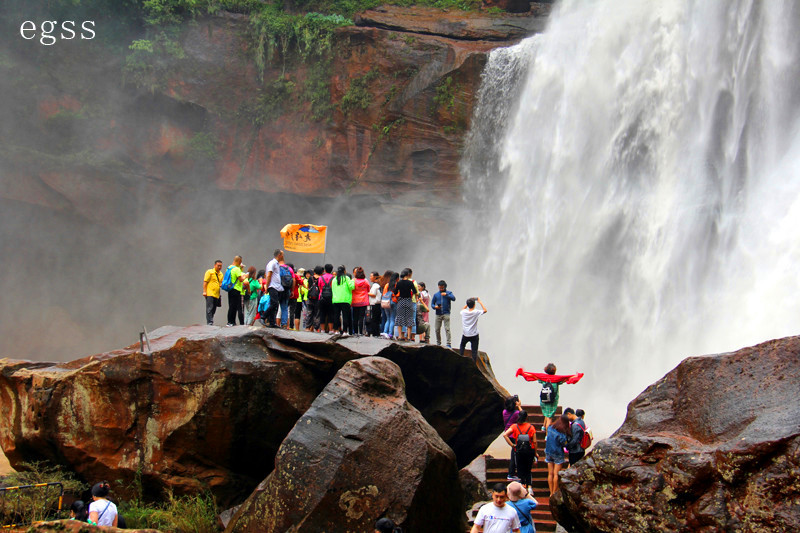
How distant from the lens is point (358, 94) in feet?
89.7

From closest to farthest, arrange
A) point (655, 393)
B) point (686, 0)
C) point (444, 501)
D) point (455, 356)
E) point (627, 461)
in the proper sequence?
point (627, 461) < point (655, 393) < point (444, 501) < point (455, 356) < point (686, 0)

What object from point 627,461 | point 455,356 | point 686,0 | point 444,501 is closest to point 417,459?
point 444,501

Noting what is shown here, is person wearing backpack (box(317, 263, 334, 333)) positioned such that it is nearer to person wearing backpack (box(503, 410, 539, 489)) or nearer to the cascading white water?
person wearing backpack (box(503, 410, 539, 489))

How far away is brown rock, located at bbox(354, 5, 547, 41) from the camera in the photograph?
27.3 meters

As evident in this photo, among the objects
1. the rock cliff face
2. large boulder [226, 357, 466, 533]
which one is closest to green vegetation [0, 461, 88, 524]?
large boulder [226, 357, 466, 533]

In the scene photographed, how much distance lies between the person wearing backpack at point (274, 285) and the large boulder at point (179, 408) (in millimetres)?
1129

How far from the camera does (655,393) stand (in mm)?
8445

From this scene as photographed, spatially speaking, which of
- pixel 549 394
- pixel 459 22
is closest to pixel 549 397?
pixel 549 394

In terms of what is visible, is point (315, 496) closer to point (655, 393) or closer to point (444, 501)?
point (444, 501)

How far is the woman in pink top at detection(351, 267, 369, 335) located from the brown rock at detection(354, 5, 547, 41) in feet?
53.5

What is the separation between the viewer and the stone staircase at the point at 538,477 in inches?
423

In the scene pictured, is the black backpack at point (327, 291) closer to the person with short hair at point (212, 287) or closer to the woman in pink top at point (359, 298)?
the woman in pink top at point (359, 298)

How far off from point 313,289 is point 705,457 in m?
8.38

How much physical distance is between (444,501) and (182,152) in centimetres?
2207
